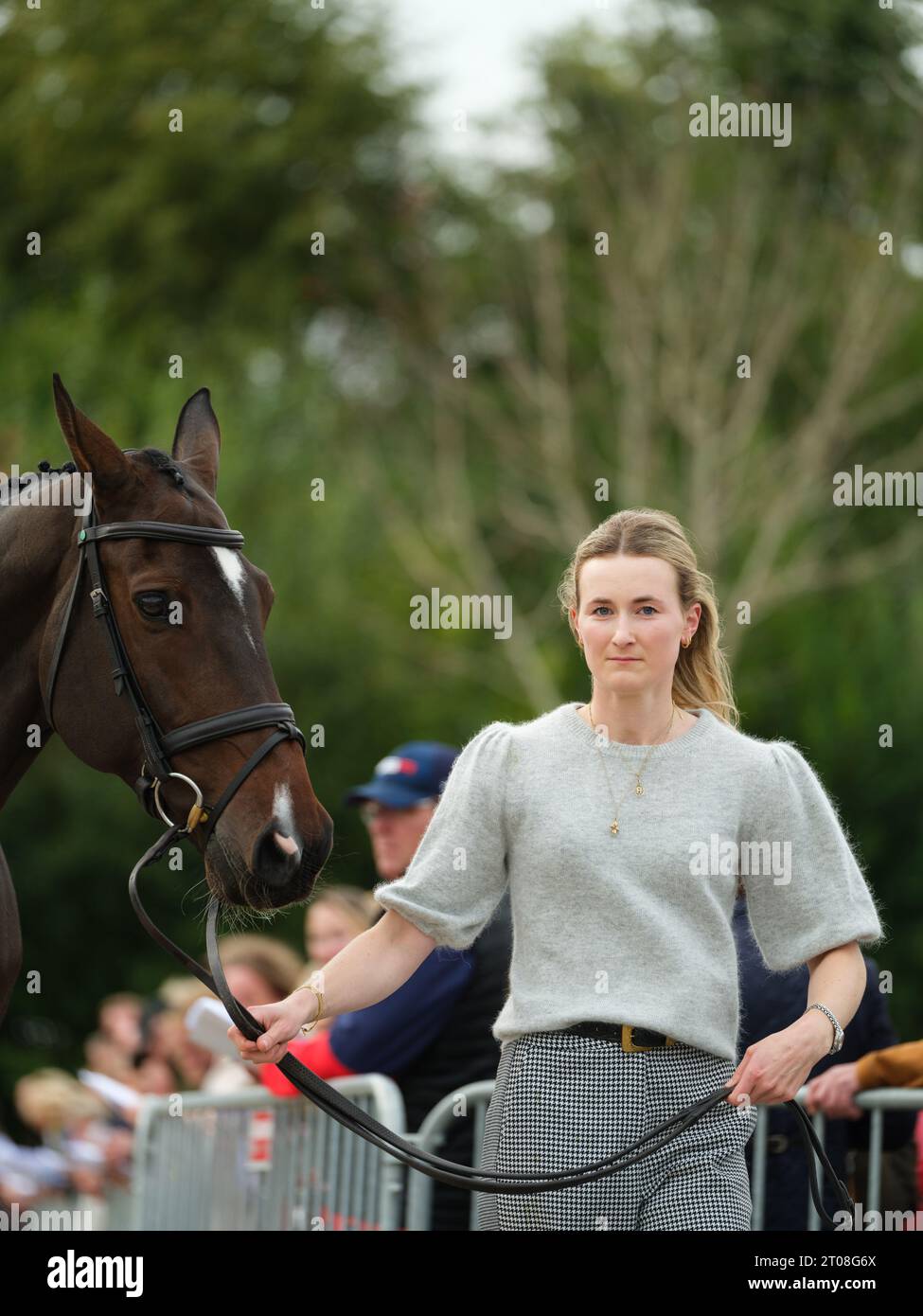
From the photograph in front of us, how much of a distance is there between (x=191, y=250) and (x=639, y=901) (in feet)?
55.7

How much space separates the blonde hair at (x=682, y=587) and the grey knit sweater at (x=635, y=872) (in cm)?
13

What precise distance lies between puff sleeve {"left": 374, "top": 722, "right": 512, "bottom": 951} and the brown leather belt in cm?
29

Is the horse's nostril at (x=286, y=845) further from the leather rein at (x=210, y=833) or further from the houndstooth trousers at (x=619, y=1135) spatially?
the houndstooth trousers at (x=619, y=1135)

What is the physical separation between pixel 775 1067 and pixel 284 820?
0.99 meters

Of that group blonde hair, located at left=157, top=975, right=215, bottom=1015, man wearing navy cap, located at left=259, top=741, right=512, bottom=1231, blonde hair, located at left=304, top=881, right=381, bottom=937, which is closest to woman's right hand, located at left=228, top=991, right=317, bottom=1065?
man wearing navy cap, located at left=259, top=741, right=512, bottom=1231

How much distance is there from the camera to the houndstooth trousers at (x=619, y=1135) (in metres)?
2.78

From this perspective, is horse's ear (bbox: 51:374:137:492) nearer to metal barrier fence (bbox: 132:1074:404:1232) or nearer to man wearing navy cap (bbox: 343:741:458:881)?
man wearing navy cap (bbox: 343:741:458:881)

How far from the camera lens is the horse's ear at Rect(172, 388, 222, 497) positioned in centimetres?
360

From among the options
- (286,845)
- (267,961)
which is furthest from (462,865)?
(267,961)

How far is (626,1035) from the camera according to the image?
9.22ft

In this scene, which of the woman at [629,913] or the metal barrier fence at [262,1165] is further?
the metal barrier fence at [262,1165]

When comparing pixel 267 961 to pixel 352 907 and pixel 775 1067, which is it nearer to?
pixel 352 907

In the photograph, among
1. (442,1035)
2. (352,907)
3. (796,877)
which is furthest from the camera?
(352,907)

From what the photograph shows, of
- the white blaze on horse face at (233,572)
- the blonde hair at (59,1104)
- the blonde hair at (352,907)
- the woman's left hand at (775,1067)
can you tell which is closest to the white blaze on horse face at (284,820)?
the white blaze on horse face at (233,572)
